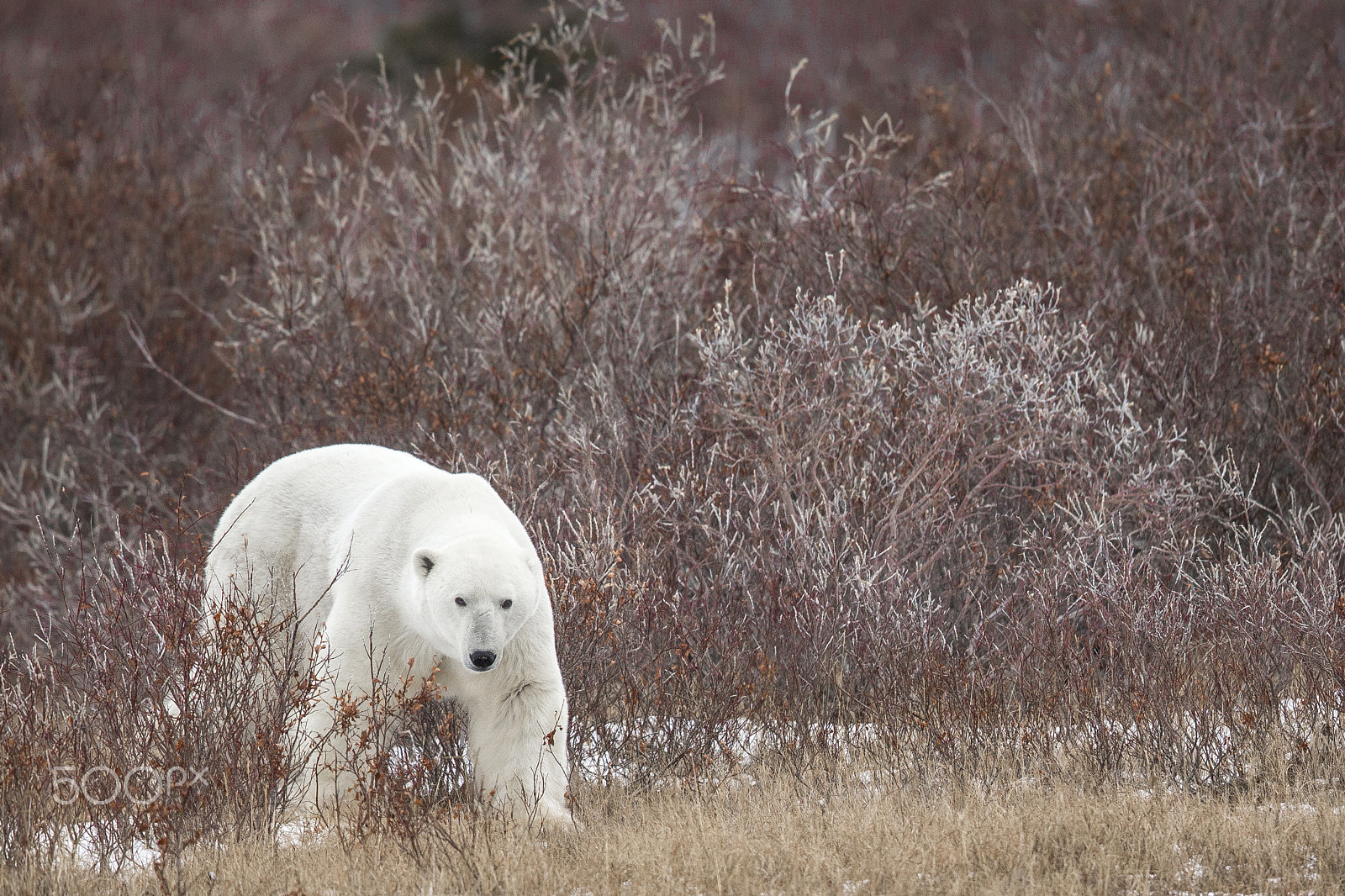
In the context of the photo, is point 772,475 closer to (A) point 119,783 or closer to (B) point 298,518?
(B) point 298,518

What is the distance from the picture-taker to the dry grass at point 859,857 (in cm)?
315

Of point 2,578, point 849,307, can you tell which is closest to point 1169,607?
point 849,307

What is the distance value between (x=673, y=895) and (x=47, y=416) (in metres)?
7.44

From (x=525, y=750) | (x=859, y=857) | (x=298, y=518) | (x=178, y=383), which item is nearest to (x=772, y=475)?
(x=298, y=518)

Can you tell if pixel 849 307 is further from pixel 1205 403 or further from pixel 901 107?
pixel 901 107

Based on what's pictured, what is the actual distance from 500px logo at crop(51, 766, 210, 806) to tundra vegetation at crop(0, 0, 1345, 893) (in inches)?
0.6

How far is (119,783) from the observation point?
3.59 m

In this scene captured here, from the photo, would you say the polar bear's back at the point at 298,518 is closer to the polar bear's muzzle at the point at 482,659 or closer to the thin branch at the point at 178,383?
the polar bear's muzzle at the point at 482,659

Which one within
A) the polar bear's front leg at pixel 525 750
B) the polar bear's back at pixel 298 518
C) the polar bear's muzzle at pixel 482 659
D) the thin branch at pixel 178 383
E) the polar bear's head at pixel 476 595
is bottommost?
the polar bear's front leg at pixel 525 750

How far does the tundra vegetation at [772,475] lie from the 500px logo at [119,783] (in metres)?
0.01

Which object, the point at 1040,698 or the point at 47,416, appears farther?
the point at 47,416

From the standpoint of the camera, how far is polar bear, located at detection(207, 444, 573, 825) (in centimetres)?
330

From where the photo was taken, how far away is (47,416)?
9133 millimetres

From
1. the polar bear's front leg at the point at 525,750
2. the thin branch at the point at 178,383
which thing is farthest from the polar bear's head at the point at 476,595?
the thin branch at the point at 178,383
